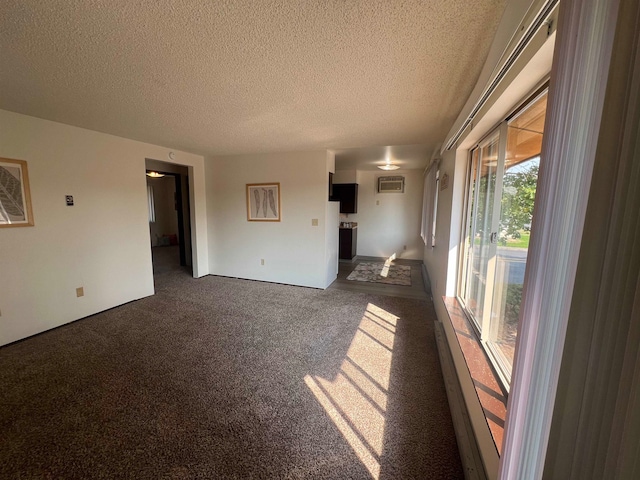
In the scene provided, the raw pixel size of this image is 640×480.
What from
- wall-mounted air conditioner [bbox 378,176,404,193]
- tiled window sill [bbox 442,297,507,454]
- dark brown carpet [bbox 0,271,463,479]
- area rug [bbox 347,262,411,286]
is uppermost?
wall-mounted air conditioner [bbox 378,176,404,193]

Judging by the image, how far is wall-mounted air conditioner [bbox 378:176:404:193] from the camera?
21.4 ft

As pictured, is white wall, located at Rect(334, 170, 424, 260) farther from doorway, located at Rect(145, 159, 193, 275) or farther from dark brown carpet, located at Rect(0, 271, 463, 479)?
doorway, located at Rect(145, 159, 193, 275)

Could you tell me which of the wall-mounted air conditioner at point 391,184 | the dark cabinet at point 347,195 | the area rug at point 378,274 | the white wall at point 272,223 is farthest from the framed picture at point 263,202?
the wall-mounted air conditioner at point 391,184

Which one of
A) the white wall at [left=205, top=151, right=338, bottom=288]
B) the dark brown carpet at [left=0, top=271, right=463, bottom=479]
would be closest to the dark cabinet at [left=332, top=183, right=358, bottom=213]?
the white wall at [left=205, top=151, right=338, bottom=288]

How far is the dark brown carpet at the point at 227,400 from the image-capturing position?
138 centimetres

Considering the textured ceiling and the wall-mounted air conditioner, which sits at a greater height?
the textured ceiling

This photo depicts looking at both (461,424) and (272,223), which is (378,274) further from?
(461,424)

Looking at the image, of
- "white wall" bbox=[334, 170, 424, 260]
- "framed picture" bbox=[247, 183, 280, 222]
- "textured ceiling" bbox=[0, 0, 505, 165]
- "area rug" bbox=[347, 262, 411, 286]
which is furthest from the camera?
"white wall" bbox=[334, 170, 424, 260]

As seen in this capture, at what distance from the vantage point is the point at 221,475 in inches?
51.7

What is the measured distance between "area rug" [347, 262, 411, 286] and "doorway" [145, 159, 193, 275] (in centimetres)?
345

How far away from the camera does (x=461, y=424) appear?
59.0 inches

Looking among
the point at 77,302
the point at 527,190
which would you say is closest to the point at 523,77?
the point at 527,190

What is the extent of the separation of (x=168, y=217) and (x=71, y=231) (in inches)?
236

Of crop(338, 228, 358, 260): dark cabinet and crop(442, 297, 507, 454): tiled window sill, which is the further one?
crop(338, 228, 358, 260): dark cabinet
